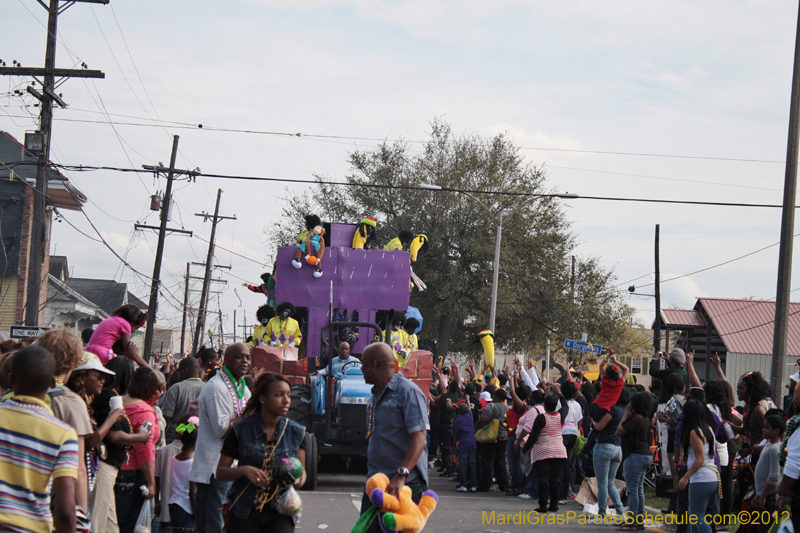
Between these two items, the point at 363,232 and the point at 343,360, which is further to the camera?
the point at 363,232

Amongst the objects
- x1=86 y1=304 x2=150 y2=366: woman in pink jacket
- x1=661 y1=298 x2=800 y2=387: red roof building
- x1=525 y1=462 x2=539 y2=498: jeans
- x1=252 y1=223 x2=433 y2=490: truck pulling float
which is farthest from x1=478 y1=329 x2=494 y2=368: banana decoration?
x1=661 y1=298 x2=800 y2=387: red roof building

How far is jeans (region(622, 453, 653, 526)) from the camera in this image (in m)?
10.4

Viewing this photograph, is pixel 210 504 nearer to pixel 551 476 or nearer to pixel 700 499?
pixel 700 499

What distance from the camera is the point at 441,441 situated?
17.2m

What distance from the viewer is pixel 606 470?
429 inches

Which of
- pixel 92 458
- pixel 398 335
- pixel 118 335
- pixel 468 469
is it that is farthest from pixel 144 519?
pixel 398 335

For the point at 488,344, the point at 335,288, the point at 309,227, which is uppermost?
the point at 309,227

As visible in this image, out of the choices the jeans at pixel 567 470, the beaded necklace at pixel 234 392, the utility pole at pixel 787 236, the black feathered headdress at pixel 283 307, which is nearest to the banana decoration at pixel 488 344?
the black feathered headdress at pixel 283 307

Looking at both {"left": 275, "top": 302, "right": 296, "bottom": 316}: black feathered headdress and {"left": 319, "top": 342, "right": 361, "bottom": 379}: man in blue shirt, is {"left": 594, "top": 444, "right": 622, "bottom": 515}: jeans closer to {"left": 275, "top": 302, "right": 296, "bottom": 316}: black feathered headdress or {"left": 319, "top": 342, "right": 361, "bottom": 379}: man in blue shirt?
{"left": 319, "top": 342, "right": 361, "bottom": 379}: man in blue shirt

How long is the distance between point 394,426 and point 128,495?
2.43 m

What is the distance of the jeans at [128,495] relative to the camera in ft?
21.9

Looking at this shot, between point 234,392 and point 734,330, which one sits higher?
point 734,330

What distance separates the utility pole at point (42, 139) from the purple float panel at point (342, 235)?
21.2ft

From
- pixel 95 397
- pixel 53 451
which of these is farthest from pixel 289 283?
pixel 53 451
